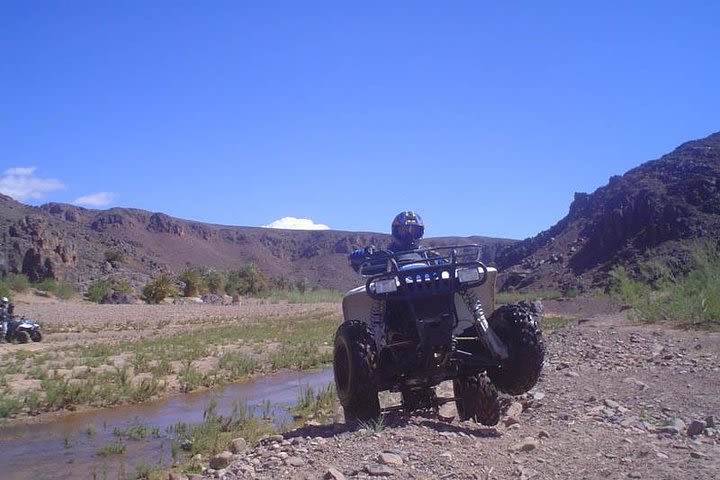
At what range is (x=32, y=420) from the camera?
11.5 metres

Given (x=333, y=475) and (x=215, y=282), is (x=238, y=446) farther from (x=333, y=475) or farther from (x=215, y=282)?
(x=215, y=282)

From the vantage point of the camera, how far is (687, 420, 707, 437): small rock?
629 cm

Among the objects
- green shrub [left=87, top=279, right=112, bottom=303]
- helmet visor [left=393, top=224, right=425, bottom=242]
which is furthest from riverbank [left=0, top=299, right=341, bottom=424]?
green shrub [left=87, top=279, right=112, bottom=303]

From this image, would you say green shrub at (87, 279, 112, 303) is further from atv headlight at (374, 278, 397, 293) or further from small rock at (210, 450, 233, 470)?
atv headlight at (374, 278, 397, 293)

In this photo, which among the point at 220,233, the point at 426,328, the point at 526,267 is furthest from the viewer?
the point at 220,233

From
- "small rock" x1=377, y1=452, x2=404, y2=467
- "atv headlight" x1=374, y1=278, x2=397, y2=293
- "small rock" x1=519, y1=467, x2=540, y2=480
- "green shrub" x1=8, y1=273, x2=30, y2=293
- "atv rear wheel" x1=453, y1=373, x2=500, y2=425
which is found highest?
"green shrub" x1=8, y1=273, x2=30, y2=293

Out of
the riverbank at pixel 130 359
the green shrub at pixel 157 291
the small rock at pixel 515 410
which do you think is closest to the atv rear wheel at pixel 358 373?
the small rock at pixel 515 410

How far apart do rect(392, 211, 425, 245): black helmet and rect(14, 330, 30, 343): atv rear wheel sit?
17.5 m

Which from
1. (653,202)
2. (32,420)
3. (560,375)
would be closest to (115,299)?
(653,202)

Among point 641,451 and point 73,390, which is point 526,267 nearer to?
point 73,390

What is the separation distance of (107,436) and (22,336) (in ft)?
44.7

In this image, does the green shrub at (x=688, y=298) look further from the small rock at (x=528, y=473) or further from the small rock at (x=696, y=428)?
the small rock at (x=528, y=473)

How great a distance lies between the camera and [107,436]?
1005cm

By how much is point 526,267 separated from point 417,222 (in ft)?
157
